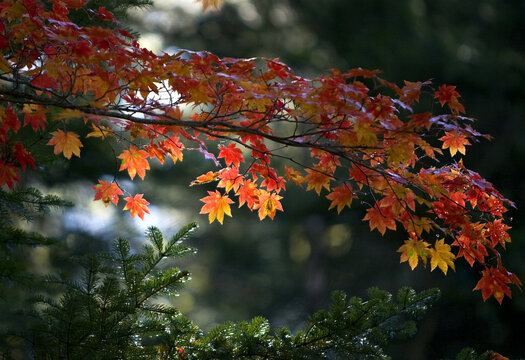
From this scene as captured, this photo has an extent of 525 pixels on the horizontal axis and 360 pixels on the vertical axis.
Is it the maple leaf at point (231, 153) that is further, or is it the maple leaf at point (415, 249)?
the maple leaf at point (231, 153)

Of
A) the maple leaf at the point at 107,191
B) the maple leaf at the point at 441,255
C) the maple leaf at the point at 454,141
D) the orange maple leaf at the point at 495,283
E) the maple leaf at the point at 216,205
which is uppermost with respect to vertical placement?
the maple leaf at the point at 107,191

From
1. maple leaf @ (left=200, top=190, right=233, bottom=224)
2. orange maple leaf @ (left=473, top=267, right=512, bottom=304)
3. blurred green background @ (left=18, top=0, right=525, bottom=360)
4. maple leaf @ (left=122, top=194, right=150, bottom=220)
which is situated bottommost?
orange maple leaf @ (left=473, top=267, right=512, bottom=304)

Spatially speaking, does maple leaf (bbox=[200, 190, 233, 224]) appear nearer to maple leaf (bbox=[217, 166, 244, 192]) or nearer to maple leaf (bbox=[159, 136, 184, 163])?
maple leaf (bbox=[217, 166, 244, 192])

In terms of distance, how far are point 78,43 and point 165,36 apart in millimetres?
4816

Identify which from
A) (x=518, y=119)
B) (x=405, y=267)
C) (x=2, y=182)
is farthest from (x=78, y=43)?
(x=518, y=119)

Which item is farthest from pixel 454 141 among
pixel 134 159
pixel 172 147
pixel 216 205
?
pixel 134 159

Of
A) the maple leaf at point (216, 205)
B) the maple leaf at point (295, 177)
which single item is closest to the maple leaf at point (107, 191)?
the maple leaf at point (216, 205)

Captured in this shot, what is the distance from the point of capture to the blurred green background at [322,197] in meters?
5.02

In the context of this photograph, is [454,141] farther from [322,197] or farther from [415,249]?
[322,197]

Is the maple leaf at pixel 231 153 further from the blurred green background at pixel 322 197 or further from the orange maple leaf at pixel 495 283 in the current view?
the blurred green background at pixel 322 197

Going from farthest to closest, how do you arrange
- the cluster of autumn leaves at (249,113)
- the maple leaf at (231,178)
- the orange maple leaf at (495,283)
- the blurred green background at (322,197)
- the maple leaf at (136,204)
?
the blurred green background at (322,197), the maple leaf at (136,204), the maple leaf at (231,178), the orange maple leaf at (495,283), the cluster of autumn leaves at (249,113)

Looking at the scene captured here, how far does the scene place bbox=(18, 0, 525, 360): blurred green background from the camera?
5.02 m

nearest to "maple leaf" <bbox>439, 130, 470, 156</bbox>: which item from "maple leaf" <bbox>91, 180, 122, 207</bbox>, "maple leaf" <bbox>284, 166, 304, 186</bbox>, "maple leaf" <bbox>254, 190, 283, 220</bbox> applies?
"maple leaf" <bbox>284, 166, 304, 186</bbox>

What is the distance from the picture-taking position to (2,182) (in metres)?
1.89
